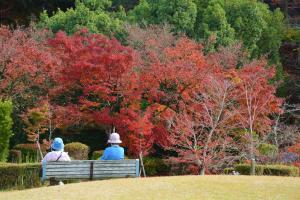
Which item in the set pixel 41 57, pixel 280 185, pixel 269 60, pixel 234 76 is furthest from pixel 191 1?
pixel 280 185

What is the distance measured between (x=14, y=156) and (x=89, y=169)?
934 centimetres

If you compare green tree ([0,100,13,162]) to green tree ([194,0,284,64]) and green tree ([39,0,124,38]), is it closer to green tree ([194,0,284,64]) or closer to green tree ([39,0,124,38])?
green tree ([39,0,124,38])

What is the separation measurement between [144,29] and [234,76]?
6.73m

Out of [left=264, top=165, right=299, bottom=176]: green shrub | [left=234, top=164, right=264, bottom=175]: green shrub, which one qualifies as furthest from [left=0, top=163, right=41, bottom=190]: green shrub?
[left=264, top=165, right=299, bottom=176]: green shrub

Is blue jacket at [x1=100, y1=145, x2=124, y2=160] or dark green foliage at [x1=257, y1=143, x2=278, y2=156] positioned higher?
blue jacket at [x1=100, y1=145, x2=124, y2=160]

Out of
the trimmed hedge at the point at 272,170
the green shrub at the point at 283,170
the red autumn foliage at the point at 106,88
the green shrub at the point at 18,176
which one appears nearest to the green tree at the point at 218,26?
the red autumn foliage at the point at 106,88

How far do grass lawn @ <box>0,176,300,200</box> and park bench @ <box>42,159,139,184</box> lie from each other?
2.73 feet

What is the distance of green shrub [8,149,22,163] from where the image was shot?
2052 cm

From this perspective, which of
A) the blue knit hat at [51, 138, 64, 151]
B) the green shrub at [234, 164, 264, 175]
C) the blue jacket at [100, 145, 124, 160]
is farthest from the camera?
the green shrub at [234, 164, 264, 175]

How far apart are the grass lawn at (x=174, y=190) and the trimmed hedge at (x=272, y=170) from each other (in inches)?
134

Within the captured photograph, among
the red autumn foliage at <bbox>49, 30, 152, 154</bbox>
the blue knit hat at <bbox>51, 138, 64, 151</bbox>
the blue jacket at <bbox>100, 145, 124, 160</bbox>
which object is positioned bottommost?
the blue jacket at <bbox>100, 145, 124, 160</bbox>

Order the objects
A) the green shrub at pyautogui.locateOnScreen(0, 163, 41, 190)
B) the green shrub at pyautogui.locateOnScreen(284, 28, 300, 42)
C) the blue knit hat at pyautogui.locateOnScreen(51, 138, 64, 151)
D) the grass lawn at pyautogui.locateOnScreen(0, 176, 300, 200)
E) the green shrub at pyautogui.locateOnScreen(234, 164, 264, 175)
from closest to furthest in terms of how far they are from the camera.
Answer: the grass lawn at pyautogui.locateOnScreen(0, 176, 300, 200), the blue knit hat at pyautogui.locateOnScreen(51, 138, 64, 151), the green shrub at pyautogui.locateOnScreen(0, 163, 41, 190), the green shrub at pyautogui.locateOnScreen(234, 164, 264, 175), the green shrub at pyautogui.locateOnScreen(284, 28, 300, 42)

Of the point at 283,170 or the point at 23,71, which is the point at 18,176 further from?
the point at 283,170

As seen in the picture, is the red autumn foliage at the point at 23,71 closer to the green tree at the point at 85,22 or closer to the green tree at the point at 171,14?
the green tree at the point at 85,22
